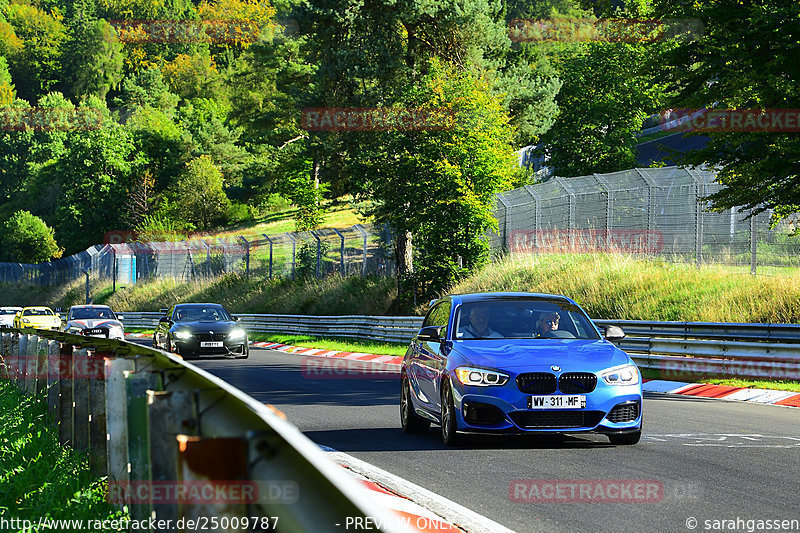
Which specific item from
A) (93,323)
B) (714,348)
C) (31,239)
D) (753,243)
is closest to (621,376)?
(714,348)

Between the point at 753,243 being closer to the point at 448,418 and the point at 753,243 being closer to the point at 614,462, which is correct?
the point at 448,418

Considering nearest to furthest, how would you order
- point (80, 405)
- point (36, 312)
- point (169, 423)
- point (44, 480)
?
point (169, 423) < point (44, 480) < point (80, 405) < point (36, 312)

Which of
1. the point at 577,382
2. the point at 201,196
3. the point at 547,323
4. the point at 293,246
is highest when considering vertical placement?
the point at 201,196

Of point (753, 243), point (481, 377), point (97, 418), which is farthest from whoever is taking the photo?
point (753, 243)

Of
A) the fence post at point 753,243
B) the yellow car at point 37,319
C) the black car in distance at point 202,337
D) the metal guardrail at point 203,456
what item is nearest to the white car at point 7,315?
the yellow car at point 37,319

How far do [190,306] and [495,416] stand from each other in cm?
1878

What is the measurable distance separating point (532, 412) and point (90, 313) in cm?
2673

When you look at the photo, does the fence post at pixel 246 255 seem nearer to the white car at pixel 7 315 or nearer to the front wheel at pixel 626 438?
Answer: the white car at pixel 7 315

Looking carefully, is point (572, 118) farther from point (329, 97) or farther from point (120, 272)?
point (120, 272)

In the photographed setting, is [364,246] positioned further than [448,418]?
Yes

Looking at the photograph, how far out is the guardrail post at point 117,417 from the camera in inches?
220

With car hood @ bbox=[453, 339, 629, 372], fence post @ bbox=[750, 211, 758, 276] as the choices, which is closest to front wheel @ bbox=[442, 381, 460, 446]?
car hood @ bbox=[453, 339, 629, 372]

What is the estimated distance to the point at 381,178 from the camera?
31.8 m

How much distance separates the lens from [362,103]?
38250mm
